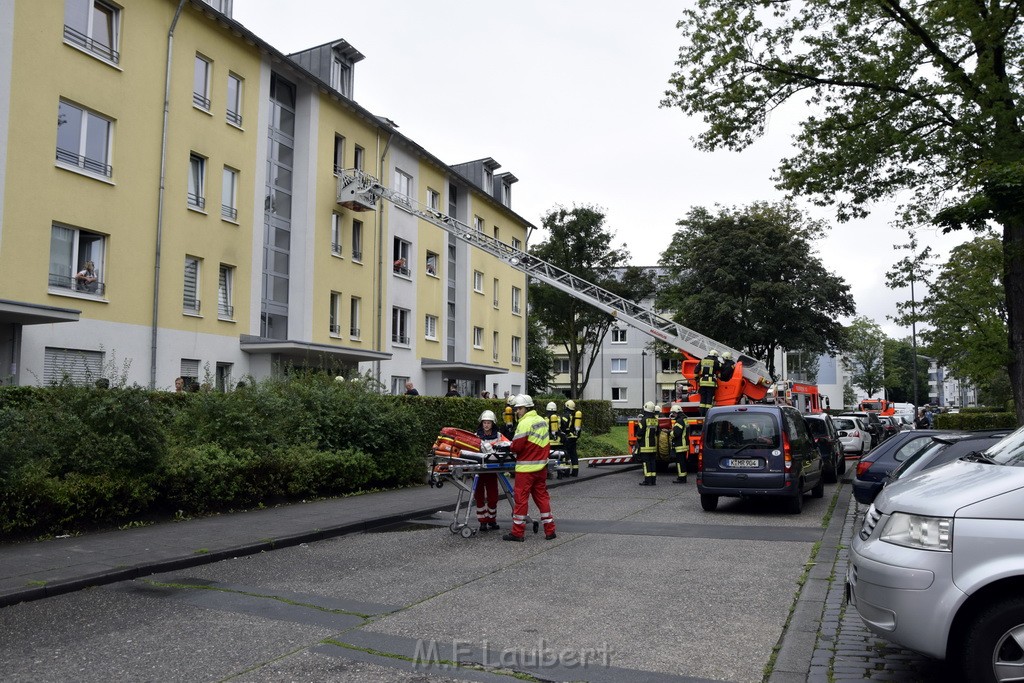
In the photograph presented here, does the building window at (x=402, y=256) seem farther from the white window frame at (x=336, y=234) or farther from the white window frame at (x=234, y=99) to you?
the white window frame at (x=234, y=99)

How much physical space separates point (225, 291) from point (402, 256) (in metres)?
10.6

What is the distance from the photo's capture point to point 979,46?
15164 millimetres

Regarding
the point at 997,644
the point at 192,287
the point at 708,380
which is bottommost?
the point at 997,644

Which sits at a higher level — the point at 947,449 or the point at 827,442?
the point at 947,449

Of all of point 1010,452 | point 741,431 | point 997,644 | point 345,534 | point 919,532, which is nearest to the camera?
point 997,644

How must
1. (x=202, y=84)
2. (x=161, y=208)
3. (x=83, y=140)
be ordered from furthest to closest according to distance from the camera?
(x=202, y=84)
(x=161, y=208)
(x=83, y=140)

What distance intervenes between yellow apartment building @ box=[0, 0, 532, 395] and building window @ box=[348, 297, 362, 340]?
8 centimetres

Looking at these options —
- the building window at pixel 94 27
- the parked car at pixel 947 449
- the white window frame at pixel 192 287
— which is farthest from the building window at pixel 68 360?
the parked car at pixel 947 449

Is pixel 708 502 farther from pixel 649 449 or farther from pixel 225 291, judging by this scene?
pixel 225 291

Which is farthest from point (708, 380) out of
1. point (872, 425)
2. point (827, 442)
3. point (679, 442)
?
point (872, 425)

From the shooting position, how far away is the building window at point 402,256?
33062 millimetres

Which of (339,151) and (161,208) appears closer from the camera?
(161,208)

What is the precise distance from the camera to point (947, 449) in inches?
372

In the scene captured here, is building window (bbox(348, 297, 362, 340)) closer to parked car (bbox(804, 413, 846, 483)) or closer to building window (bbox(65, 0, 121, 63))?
building window (bbox(65, 0, 121, 63))
